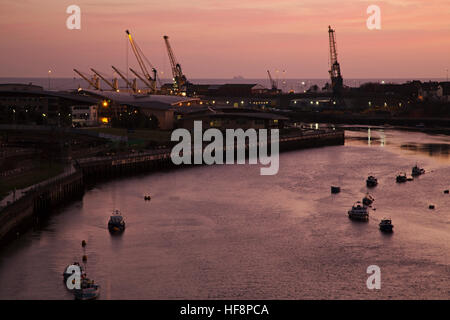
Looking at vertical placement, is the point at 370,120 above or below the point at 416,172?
above

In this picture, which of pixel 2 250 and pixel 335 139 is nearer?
pixel 2 250

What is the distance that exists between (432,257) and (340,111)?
80352 mm

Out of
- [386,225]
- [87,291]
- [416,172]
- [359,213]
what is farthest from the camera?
[416,172]

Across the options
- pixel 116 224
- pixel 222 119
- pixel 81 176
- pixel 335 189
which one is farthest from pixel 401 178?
pixel 222 119

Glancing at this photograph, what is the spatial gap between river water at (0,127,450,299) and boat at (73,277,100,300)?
1.00 ft

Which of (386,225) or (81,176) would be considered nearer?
(386,225)

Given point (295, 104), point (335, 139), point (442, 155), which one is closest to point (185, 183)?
point (442, 155)

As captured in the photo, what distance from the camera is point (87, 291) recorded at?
1958cm

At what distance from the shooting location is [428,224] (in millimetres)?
28094

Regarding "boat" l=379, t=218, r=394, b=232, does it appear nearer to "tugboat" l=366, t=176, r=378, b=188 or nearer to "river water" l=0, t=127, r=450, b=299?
"river water" l=0, t=127, r=450, b=299

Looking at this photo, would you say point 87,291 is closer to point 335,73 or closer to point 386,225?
point 386,225

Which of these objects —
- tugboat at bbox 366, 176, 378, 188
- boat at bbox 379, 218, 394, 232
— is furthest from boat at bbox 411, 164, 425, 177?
boat at bbox 379, 218, 394, 232

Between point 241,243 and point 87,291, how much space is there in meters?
7.24

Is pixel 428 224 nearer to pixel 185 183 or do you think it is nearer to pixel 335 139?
pixel 185 183
